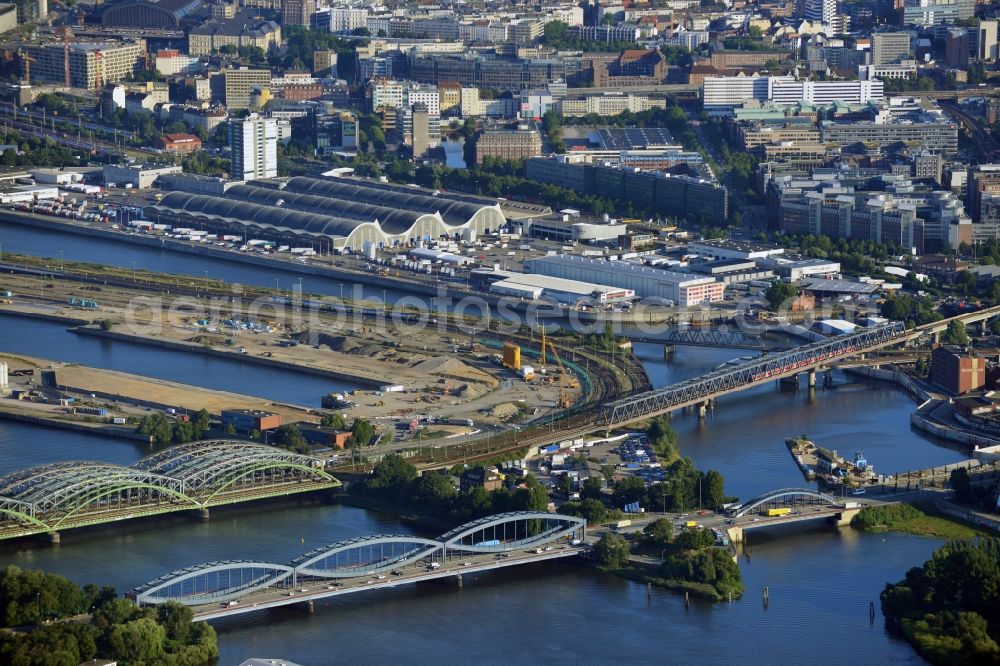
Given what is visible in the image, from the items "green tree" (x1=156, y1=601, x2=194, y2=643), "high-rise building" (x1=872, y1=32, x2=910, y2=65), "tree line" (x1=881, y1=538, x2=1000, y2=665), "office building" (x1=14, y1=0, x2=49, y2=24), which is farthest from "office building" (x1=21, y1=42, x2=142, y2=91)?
"tree line" (x1=881, y1=538, x2=1000, y2=665)

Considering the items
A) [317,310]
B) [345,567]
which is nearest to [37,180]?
[317,310]

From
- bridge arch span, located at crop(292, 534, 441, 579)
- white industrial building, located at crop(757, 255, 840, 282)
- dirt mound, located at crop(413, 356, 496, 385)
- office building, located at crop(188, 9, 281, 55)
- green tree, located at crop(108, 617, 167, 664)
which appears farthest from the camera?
office building, located at crop(188, 9, 281, 55)

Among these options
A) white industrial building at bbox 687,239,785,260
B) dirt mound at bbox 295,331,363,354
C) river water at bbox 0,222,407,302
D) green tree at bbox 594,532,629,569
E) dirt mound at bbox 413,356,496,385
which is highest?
white industrial building at bbox 687,239,785,260

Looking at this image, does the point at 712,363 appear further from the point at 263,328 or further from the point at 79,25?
the point at 79,25

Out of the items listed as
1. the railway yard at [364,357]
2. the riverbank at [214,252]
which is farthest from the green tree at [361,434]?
the riverbank at [214,252]

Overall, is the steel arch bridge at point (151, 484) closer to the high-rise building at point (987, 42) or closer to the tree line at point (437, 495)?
the tree line at point (437, 495)

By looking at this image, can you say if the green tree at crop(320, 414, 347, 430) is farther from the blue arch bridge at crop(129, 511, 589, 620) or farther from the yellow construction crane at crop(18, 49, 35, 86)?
the yellow construction crane at crop(18, 49, 35, 86)

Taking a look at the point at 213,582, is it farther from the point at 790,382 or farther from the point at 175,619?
the point at 790,382
